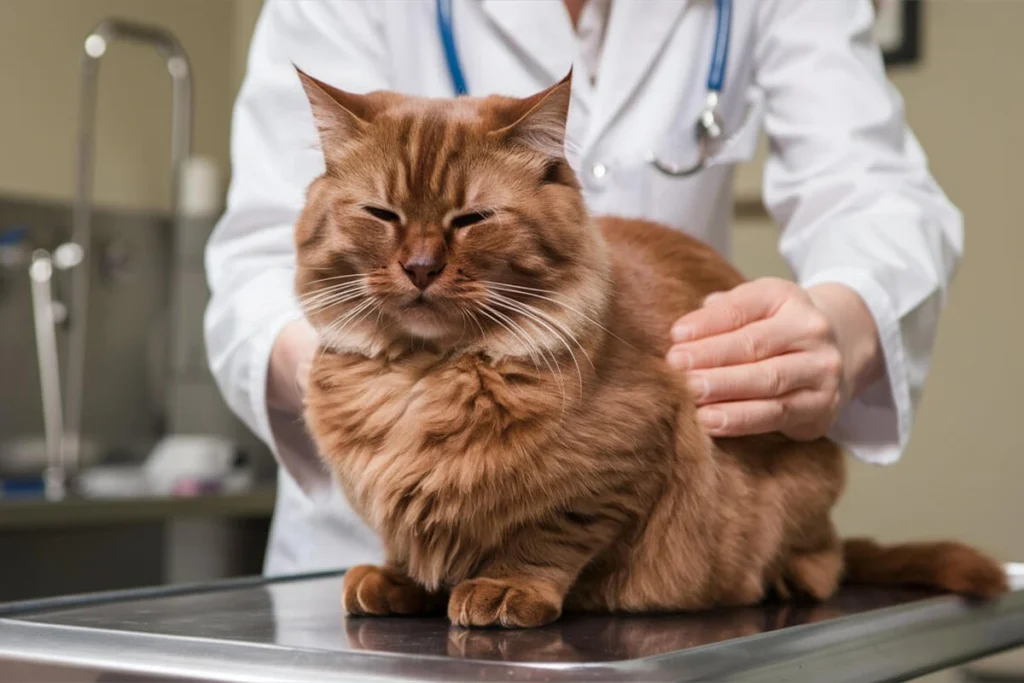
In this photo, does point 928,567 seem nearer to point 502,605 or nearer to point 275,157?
point 502,605

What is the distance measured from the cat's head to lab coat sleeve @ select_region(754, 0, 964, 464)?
0.36 metres

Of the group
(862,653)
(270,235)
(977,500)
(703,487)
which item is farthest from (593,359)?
(977,500)

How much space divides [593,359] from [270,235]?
0.53 metres

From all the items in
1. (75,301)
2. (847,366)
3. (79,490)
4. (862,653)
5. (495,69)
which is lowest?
(79,490)

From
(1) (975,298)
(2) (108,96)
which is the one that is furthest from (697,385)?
(2) (108,96)

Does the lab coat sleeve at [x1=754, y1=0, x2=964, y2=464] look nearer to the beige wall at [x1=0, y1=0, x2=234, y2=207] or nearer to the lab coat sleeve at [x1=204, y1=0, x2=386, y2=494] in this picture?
the lab coat sleeve at [x1=204, y1=0, x2=386, y2=494]

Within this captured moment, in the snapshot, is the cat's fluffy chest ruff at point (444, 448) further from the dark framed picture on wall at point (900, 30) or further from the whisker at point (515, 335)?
the dark framed picture on wall at point (900, 30)

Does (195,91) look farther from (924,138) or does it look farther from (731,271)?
(731,271)

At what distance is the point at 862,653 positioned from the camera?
0.85 metres

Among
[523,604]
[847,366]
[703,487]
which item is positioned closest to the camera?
[523,604]

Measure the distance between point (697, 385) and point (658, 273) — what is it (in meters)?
0.14

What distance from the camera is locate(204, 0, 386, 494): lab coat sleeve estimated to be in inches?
48.3

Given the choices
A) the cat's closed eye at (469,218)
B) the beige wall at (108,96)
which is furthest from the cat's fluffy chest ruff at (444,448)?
the beige wall at (108,96)

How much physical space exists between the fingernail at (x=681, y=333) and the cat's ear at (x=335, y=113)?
30 centimetres
